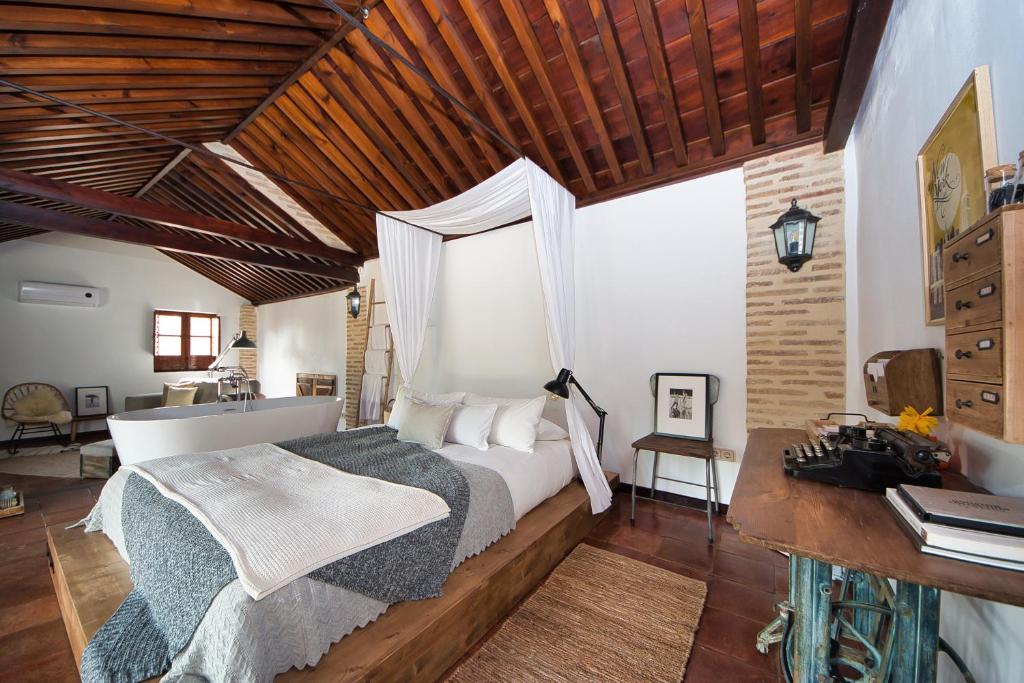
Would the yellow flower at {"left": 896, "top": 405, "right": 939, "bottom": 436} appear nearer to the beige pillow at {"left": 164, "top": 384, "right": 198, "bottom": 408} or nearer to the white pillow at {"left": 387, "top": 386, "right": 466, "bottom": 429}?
the white pillow at {"left": 387, "top": 386, "right": 466, "bottom": 429}

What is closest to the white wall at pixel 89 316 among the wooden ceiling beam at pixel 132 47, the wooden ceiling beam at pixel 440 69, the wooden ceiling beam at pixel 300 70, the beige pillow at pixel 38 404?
the beige pillow at pixel 38 404

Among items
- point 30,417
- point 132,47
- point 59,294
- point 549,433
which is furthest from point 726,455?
point 59,294

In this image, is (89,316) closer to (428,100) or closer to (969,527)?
(428,100)

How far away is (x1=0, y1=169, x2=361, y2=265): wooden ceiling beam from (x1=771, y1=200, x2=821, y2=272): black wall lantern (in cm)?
555

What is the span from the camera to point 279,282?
766 cm

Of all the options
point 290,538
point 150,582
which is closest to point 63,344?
point 150,582

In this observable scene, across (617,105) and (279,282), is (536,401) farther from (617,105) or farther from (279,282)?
(279,282)

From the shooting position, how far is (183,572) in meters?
1.35

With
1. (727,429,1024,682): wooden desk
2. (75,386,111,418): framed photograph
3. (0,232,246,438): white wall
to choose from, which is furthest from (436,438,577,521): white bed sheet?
(0,232,246,438): white wall

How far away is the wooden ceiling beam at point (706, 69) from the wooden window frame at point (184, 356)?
9418mm

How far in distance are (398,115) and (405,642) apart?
3.80 meters

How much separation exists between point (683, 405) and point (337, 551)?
8.71ft

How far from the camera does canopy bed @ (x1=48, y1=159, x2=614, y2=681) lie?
1252mm

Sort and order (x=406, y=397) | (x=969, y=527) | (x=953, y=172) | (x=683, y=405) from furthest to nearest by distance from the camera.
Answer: (x=406, y=397) < (x=683, y=405) < (x=953, y=172) < (x=969, y=527)
